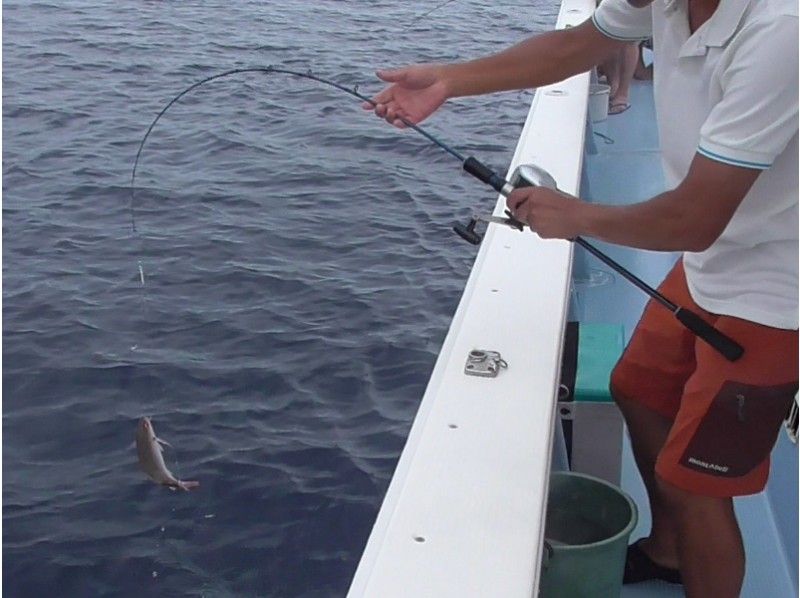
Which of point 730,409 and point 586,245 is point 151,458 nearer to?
point 586,245

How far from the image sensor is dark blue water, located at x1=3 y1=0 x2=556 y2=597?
450cm

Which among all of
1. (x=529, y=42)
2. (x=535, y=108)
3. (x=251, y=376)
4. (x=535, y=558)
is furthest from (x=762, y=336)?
(x=251, y=376)

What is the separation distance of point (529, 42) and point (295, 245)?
4639 millimetres

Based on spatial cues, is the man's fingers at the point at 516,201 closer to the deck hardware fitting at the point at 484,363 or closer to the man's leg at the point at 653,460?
the deck hardware fitting at the point at 484,363

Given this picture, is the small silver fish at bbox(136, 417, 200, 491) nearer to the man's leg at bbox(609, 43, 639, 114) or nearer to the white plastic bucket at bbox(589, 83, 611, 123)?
the white plastic bucket at bbox(589, 83, 611, 123)

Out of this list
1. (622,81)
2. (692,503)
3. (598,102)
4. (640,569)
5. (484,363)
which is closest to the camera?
(692,503)

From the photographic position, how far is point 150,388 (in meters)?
5.43

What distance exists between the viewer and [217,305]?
20.4ft

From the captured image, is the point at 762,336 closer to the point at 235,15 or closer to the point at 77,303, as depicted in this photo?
the point at 77,303

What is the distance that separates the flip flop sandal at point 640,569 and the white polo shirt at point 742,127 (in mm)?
768

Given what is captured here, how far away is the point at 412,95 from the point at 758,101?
0.98 meters

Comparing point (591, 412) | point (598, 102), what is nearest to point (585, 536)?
point (591, 412)

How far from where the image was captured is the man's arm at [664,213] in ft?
5.62

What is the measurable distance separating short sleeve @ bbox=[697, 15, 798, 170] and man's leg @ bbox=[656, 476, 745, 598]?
730mm
